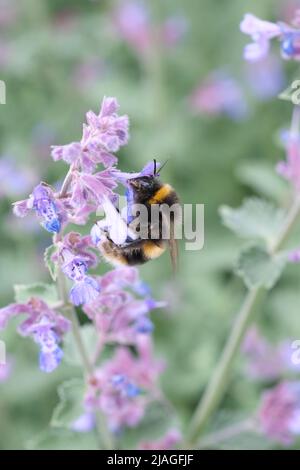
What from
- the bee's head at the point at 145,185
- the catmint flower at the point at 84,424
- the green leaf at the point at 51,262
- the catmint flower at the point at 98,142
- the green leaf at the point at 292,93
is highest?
the green leaf at the point at 292,93

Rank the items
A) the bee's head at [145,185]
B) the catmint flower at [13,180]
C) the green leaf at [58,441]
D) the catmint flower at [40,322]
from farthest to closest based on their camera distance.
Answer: the catmint flower at [13,180]
the green leaf at [58,441]
the bee's head at [145,185]
the catmint flower at [40,322]

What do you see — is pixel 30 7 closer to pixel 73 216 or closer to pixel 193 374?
pixel 193 374

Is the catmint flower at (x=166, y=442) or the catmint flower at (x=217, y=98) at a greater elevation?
the catmint flower at (x=217, y=98)

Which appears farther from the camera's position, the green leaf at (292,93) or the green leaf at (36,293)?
the green leaf at (292,93)

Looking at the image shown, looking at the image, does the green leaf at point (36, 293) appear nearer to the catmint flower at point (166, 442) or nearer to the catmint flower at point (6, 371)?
the catmint flower at point (166, 442)

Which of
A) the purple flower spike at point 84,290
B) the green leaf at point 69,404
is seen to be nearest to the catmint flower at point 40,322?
the purple flower spike at point 84,290

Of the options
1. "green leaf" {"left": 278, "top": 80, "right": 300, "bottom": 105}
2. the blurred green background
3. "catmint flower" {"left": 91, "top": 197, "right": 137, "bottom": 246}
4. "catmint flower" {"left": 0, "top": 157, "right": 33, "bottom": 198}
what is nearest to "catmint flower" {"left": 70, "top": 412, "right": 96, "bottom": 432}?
"catmint flower" {"left": 91, "top": 197, "right": 137, "bottom": 246}

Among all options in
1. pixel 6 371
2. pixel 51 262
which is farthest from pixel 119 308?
pixel 6 371
